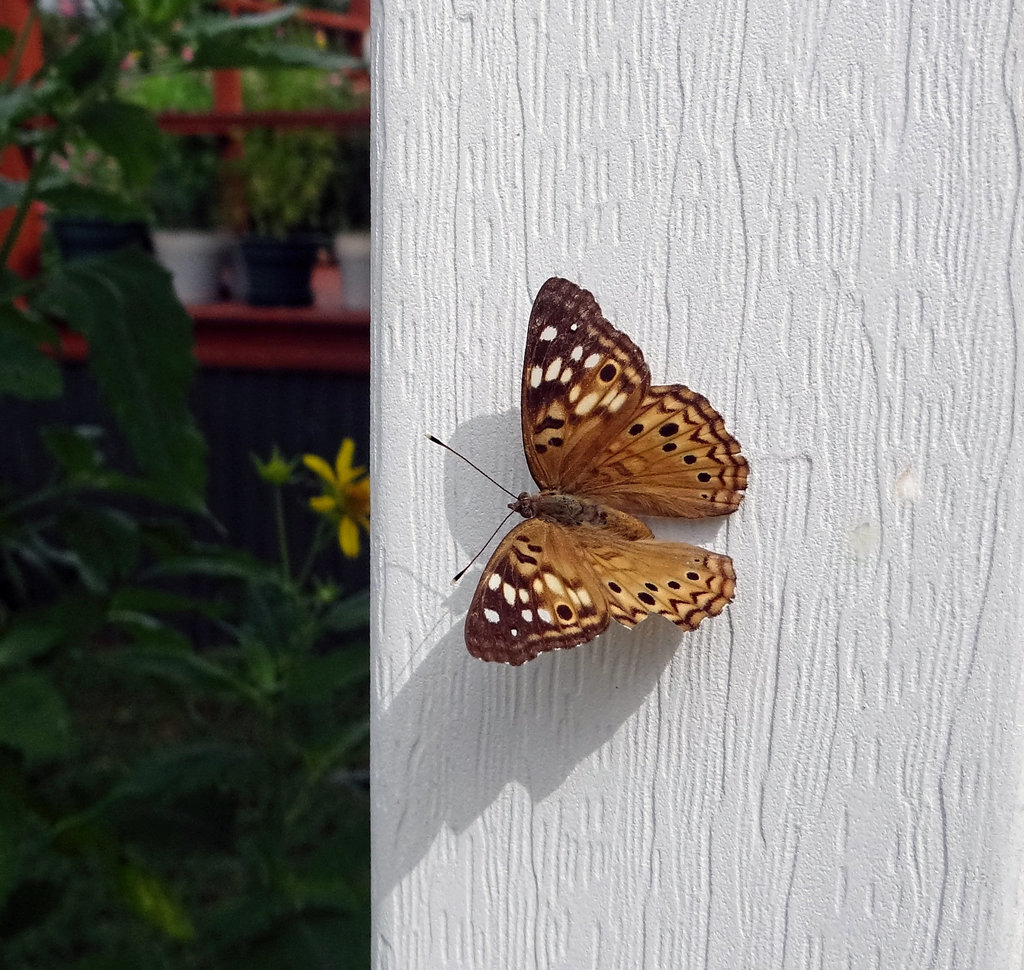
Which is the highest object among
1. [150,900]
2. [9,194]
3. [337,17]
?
[337,17]

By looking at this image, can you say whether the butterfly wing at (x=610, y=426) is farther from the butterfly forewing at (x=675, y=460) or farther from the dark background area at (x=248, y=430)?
the dark background area at (x=248, y=430)

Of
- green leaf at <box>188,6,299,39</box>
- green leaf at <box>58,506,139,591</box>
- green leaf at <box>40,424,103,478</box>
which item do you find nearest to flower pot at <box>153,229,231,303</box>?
green leaf at <box>40,424,103,478</box>

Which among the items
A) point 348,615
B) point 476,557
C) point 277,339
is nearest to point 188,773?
point 348,615

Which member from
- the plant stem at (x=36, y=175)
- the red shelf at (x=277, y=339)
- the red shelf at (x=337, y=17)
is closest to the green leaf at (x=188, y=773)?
the plant stem at (x=36, y=175)

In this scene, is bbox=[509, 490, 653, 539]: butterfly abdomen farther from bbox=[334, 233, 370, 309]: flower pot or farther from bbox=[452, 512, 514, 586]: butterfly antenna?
bbox=[334, 233, 370, 309]: flower pot

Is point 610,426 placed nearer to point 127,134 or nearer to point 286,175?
point 127,134

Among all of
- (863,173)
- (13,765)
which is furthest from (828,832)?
(13,765)
